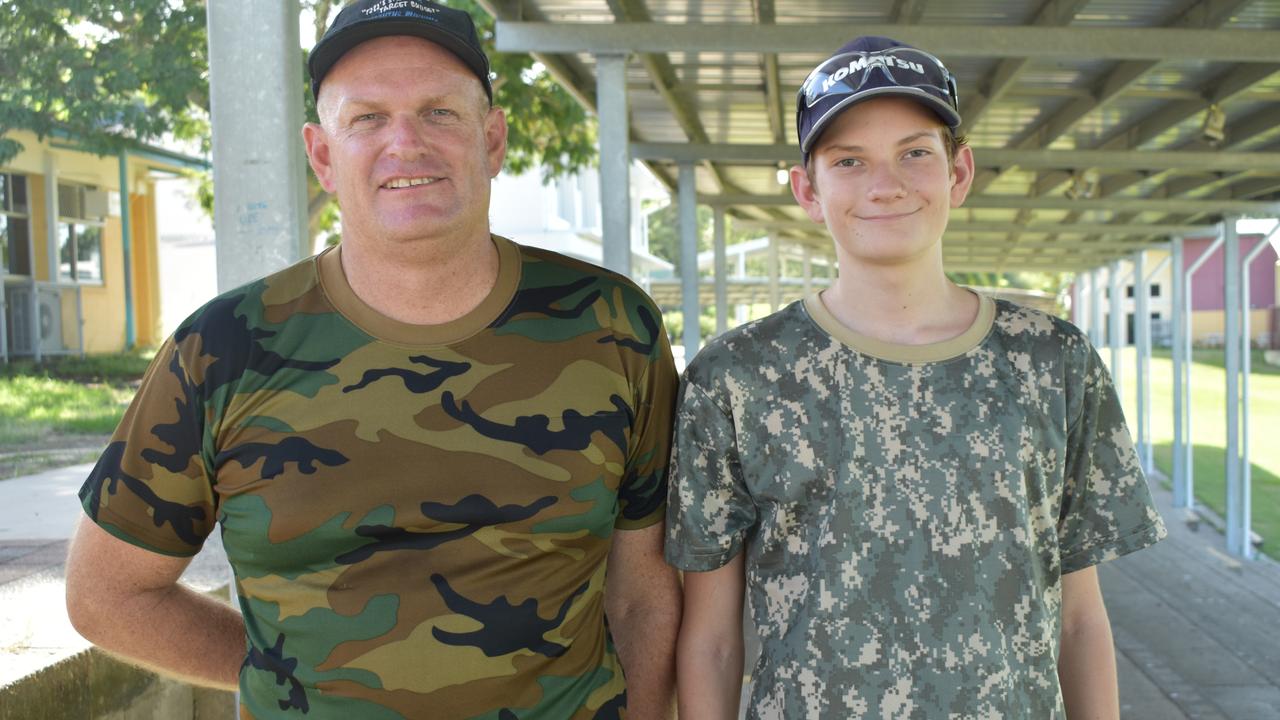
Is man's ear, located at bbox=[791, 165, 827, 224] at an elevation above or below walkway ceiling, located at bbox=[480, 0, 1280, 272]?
below

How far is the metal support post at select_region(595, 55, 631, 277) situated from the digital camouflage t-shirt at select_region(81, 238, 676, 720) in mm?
4715

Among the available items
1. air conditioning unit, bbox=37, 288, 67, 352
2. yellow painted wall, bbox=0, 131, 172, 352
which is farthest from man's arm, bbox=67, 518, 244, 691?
air conditioning unit, bbox=37, 288, 67, 352

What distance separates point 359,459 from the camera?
2.07 meters

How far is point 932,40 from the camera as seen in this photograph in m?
6.79

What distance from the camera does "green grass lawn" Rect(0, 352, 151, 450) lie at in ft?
36.1

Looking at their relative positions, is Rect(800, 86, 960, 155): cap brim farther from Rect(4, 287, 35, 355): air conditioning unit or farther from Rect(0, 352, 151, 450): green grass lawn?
Rect(4, 287, 35, 355): air conditioning unit

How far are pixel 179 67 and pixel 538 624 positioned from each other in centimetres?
1071

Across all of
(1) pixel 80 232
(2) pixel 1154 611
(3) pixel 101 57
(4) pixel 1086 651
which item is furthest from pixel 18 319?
(4) pixel 1086 651

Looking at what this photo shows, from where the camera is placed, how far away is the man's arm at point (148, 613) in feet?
7.24

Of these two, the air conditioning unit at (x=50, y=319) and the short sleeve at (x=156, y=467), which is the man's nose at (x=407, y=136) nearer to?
the short sleeve at (x=156, y=467)

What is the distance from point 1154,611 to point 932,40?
6.37 meters

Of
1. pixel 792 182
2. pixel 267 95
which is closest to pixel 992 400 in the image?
pixel 792 182

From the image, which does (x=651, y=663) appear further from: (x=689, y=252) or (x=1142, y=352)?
(x=1142, y=352)

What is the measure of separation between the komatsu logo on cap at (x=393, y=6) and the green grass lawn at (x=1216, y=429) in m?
16.4
